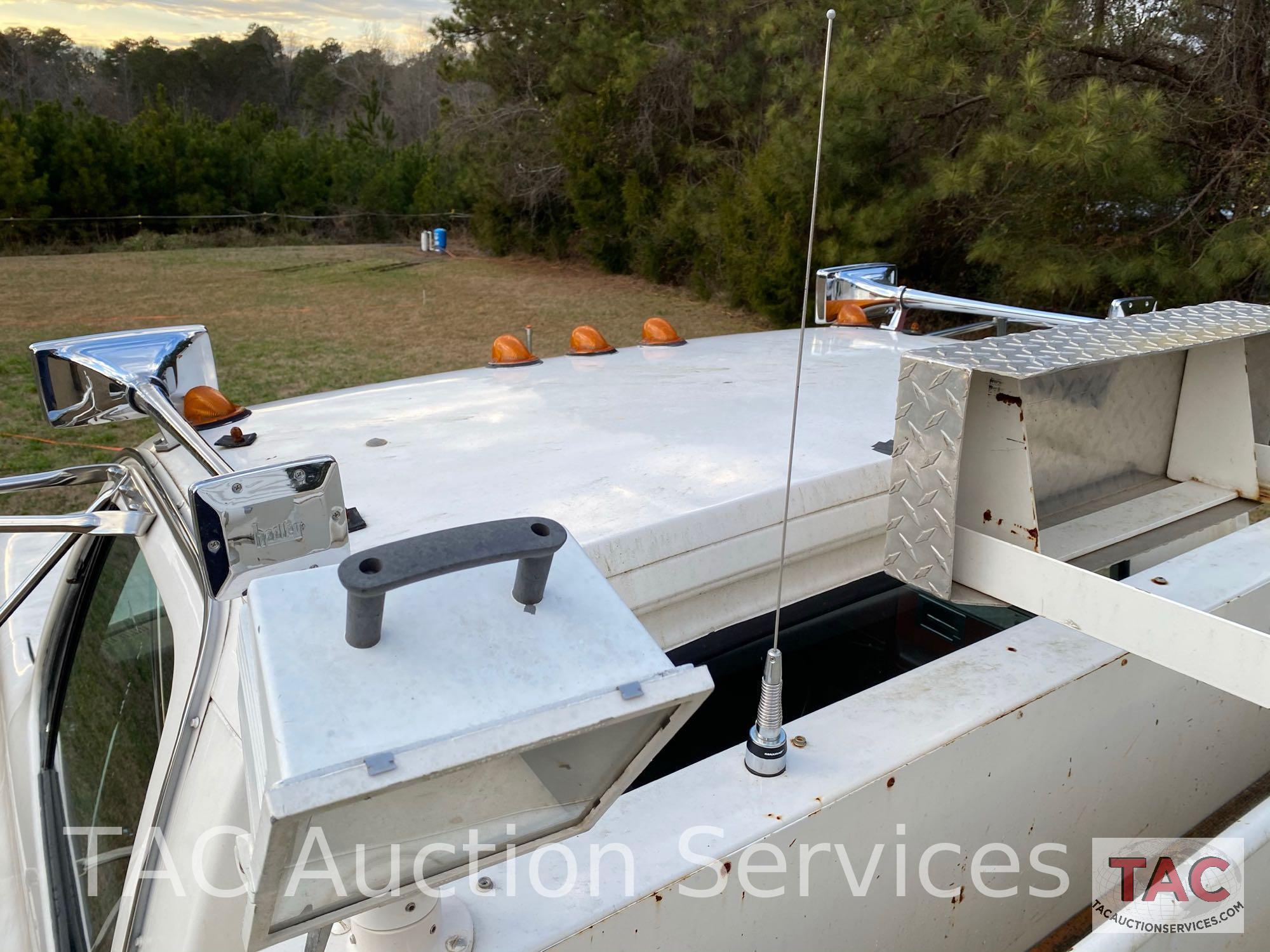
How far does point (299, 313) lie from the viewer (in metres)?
14.1

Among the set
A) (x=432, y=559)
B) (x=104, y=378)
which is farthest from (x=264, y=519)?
(x=104, y=378)

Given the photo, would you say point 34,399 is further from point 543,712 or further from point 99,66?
point 99,66

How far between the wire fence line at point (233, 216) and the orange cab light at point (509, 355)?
858 inches

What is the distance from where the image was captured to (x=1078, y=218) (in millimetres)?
7969

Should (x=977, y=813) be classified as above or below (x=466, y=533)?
below

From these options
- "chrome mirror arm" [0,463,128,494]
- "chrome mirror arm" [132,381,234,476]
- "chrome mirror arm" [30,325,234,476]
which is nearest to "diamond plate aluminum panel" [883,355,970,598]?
"chrome mirror arm" [132,381,234,476]

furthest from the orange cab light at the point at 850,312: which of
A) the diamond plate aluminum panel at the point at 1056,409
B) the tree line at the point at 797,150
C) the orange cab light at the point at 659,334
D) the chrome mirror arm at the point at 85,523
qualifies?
the tree line at the point at 797,150

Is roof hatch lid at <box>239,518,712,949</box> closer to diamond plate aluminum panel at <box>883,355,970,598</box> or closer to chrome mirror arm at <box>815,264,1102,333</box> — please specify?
diamond plate aluminum panel at <box>883,355,970,598</box>

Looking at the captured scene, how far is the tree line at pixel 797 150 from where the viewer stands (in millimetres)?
6984

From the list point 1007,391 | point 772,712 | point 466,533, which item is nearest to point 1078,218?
point 1007,391

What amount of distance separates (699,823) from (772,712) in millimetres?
198

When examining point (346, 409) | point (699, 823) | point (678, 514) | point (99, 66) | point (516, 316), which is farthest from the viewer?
point (99, 66)

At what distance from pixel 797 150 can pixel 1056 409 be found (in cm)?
882

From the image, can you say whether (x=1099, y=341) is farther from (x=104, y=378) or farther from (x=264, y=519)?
(x=104, y=378)
